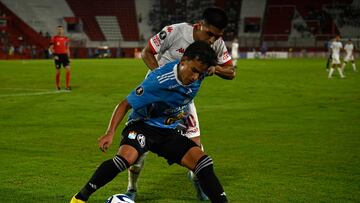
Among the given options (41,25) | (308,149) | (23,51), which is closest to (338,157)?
(308,149)

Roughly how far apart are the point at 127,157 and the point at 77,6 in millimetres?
70972

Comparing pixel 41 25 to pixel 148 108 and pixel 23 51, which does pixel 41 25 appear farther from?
pixel 148 108

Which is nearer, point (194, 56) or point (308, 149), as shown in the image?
point (194, 56)

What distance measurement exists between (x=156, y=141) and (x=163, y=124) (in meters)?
0.19

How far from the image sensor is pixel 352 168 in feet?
28.8

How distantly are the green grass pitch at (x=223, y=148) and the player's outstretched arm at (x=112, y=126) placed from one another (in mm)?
1477

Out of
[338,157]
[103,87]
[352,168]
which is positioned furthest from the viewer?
[103,87]

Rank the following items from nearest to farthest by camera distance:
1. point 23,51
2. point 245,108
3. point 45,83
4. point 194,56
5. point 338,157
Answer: point 194,56 → point 338,157 → point 245,108 → point 45,83 → point 23,51

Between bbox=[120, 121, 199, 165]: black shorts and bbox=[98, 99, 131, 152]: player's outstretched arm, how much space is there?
0.87 feet

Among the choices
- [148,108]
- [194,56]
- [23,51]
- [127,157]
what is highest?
[194,56]

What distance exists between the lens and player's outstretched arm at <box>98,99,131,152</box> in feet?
18.1

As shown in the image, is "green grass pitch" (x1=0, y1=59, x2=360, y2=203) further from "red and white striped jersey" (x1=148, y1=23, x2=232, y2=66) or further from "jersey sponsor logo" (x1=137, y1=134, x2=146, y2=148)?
"red and white striped jersey" (x1=148, y1=23, x2=232, y2=66)

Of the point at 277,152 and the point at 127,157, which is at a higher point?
the point at 127,157

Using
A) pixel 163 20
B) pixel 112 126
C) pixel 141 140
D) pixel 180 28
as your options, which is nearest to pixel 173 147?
pixel 141 140
